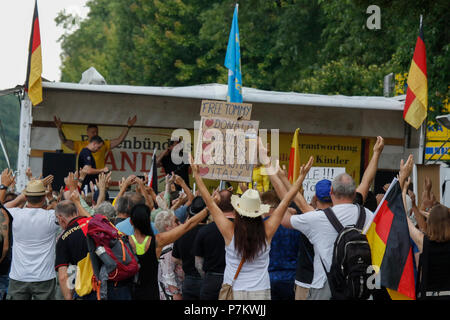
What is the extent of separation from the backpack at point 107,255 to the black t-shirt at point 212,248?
0.83 m

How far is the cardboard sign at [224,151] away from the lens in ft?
25.8

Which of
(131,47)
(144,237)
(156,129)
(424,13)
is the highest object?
(131,47)

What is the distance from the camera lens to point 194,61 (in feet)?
94.1

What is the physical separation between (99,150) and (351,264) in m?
7.63

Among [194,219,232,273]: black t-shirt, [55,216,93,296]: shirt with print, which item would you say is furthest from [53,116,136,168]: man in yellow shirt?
[194,219,232,273]: black t-shirt

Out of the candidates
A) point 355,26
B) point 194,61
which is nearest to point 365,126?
point 355,26

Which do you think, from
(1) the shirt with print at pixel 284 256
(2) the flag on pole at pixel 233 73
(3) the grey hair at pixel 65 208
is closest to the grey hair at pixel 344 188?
(1) the shirt with print at pixel 284 256

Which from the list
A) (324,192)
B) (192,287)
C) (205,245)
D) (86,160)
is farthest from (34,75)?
(324,192)

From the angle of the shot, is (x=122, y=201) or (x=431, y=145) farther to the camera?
(x=431, y=145)

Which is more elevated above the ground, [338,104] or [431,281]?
[338,104]

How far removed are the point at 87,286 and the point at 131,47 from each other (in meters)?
Answer: 27.8

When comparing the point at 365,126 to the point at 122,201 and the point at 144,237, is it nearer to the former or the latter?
the point at 122,201

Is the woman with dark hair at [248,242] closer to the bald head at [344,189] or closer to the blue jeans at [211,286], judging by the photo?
the bald head at [344,189]

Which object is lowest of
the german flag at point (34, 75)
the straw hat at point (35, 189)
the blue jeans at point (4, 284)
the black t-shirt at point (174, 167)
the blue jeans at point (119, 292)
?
the blue jeans at point (4, 284)
